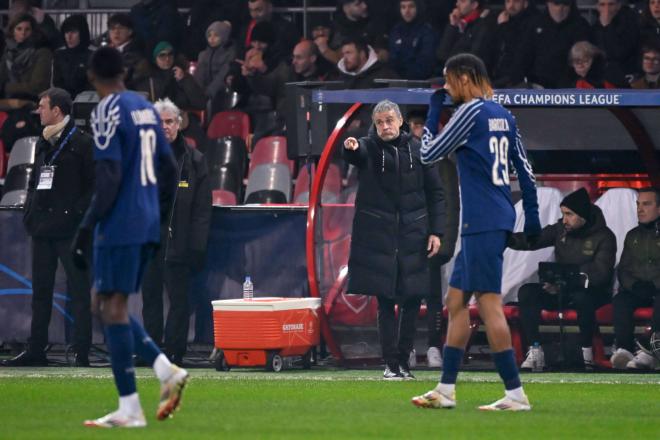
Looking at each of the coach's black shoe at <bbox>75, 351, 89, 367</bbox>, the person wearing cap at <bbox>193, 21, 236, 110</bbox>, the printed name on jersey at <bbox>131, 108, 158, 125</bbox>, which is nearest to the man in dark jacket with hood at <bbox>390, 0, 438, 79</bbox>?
the person wearing cap at <bbox>193, 21, 236, 110</bbox>

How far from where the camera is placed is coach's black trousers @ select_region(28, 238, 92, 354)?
15.1 m

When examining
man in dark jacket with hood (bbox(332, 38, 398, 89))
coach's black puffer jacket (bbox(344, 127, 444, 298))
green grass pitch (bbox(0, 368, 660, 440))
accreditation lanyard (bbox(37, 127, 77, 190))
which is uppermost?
man in dark jacket with hood (bbox(332, 38, 398, 89))

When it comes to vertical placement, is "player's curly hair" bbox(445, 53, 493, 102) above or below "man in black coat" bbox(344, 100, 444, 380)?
above

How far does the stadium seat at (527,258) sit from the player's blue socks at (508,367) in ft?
17.4

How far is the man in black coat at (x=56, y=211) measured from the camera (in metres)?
14.9

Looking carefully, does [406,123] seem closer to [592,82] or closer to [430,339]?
[430,339]

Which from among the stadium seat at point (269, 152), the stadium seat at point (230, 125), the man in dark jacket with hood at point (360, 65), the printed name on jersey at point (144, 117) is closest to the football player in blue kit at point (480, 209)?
the printed name on jersey at point (144, 117)

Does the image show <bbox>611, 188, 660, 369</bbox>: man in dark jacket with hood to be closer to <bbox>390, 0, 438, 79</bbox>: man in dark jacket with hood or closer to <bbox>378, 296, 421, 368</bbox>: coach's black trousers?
<bbox>378, 296, 421, 368</bbox>: coach's black trousers

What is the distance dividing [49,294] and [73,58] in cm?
626

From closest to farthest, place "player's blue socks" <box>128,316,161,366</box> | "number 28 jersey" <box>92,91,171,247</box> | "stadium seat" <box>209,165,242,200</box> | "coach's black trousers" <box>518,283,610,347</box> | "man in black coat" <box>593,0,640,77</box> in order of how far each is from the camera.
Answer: "number 28 jersey" <box>92,91,171,247</box>, "player's blue socks" <box>128,316,161,366</box>, "coach's black trousers" <box>518,283,610,347</box>, "man in black coat" <box>593,0,640,77</box>, "stadium seat" <box>209,165,242,200</box>

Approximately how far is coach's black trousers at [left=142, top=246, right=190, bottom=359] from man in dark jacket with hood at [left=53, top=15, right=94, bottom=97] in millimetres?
6048

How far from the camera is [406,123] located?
1483 cm

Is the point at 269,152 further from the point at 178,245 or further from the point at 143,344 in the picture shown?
the point at 143,344

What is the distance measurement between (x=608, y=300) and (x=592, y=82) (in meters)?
3.16
